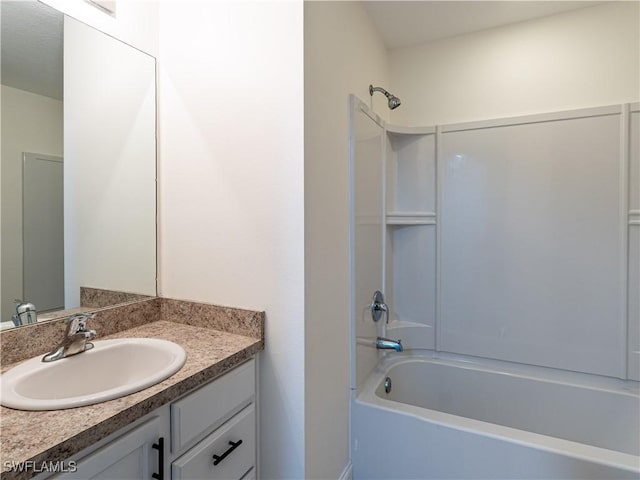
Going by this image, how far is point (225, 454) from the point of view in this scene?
1018 millimetres

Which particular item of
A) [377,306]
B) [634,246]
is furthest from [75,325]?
[634,246]

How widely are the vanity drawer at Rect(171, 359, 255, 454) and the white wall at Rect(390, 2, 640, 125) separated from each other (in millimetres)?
1945

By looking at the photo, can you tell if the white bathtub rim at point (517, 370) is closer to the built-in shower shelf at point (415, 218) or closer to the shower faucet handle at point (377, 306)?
the shower faucet handle at point (377, 306)

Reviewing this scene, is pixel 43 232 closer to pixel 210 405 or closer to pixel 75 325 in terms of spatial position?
pixel 75 325

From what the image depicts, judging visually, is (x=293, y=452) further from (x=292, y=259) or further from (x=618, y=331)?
(x=618, y=331)

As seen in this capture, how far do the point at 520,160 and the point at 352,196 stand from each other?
1174 mm

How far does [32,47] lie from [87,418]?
119 cm

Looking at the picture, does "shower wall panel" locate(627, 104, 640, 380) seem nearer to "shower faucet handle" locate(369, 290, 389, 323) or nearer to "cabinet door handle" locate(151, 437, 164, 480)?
"shower faucet handle" locate(369, 290, 389, 323)

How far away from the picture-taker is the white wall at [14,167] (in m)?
0.99

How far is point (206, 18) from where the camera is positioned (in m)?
1.31

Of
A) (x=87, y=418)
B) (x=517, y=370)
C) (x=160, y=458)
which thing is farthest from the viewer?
(x=517, y=370)

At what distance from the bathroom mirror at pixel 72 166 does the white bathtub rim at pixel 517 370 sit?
59.7 inches

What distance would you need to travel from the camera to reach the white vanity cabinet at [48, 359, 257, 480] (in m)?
0.72

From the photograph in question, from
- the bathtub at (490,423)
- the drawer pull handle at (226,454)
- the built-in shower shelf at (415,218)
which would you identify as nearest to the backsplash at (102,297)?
the drawer pull handle at (226,454)
